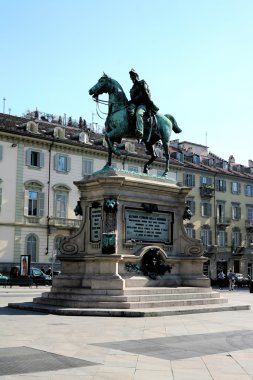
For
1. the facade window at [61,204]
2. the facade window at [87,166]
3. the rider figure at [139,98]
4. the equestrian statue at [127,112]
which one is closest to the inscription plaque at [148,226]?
the equestrian statue at [127,112]

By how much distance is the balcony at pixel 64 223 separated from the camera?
5581 centimetres

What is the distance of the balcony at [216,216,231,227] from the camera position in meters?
74.1

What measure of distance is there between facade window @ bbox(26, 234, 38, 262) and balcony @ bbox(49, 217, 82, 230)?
2.19 meters

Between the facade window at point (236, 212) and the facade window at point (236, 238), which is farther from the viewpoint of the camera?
the facade window at point (236, 212)

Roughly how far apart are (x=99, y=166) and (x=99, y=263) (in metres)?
44.1

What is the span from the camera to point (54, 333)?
12.0m

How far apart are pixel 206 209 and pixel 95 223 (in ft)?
182

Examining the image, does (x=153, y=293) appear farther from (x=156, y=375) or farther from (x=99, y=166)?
(x=99, y=166)

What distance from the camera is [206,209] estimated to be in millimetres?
73188

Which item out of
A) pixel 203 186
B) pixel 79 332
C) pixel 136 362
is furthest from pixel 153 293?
pixel 203 186

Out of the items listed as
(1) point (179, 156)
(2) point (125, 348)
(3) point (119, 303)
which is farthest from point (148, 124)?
(1) point (179, 156)

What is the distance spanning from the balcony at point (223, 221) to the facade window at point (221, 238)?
113 cm

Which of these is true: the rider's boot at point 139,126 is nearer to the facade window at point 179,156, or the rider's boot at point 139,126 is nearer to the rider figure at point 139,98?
the rider figure at point 139,98

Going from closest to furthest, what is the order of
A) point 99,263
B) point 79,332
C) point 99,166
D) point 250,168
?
point 79,332, point 99,263, point 99,166, point 250,168
